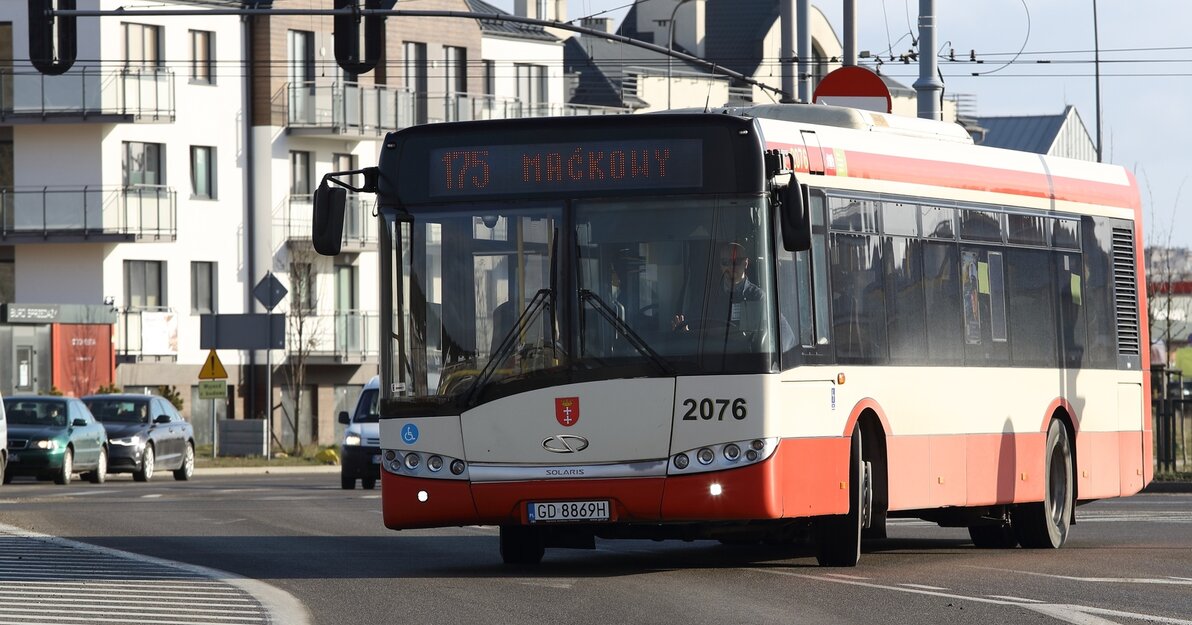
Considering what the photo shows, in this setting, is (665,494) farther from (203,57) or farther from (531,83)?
(531,83)

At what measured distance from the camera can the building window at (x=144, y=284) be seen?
6244 centimetres

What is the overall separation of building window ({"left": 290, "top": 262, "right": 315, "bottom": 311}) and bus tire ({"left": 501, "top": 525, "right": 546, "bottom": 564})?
46.2m

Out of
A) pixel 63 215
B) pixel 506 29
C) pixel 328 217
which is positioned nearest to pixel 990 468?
pixel 328 217

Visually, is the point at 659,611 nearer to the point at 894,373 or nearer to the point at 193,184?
the point at 894,373

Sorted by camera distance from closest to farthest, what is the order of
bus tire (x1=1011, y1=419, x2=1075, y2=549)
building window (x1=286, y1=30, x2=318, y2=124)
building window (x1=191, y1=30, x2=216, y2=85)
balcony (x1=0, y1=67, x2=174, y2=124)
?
bus tire (x1=1011, y1=419, x2=1075, y2=549), balcony (x1=0, y1=67, x2=174, y2=124), building window (x1=191, y1=30, x2=216, y2=85), building window (x1=286, y1=30, x2=318, y2=124)

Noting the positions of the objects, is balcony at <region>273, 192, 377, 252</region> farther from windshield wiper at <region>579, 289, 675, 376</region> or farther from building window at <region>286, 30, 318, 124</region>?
windshield wiper at <region>579, 289, 675, 376</region>

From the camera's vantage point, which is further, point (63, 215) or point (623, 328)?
point (63, 215)

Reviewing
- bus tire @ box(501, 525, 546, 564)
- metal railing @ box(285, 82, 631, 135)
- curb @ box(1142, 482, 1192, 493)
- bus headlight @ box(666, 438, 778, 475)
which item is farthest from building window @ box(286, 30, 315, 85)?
bus headlight @ box(666, 438, 778, 475)

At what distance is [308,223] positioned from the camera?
6681cm

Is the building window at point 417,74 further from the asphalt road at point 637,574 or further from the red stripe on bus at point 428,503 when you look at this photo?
the red stripe on bus at point 428,503

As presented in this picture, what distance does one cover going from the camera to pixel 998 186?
19.2m

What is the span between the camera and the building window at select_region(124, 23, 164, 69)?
61188 mm

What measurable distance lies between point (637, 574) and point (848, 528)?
151 centimetres

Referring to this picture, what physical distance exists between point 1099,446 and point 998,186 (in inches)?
113
